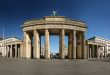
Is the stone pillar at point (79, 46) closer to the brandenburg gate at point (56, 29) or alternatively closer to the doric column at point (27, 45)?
the brandenburg gate at point (56, 29)

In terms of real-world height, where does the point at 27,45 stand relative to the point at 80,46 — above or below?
above

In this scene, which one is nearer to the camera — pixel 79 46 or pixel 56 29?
pixel 56 29

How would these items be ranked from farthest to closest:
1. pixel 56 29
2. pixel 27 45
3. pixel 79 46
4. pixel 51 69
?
pixel 79 46, pixel 27 45, pixel 56 29, pixel 51 69

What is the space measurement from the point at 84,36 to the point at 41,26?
1704 centimetres

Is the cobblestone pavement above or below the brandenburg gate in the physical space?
below

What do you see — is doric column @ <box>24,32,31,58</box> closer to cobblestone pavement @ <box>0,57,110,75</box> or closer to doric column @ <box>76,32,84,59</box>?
doric column @ <box>76,32,84,59</box>

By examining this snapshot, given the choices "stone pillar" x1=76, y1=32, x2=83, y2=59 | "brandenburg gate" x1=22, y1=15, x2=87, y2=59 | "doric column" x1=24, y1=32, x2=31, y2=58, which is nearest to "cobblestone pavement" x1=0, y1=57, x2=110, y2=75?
"brandenburg gate" x1=22, y1=15, x2=87, y2=59

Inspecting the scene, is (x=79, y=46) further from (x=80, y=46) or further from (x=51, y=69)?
(x=51, y=69)

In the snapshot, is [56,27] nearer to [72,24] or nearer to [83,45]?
[72,24]

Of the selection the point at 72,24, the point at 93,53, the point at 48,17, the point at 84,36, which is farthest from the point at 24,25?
the point at 93,53

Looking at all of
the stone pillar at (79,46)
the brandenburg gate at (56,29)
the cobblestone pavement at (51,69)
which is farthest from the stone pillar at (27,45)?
the cobblestone pavement at (51,69)

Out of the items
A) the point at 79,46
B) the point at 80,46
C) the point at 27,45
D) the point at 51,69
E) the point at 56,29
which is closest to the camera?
the point at 51,69

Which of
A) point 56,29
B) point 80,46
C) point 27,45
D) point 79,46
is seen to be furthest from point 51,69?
point 79,46

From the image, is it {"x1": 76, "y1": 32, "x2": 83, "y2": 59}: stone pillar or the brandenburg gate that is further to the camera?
{"x1": 76, "y1": 32, "x2": 83, "y2": 59}: stone pillar
